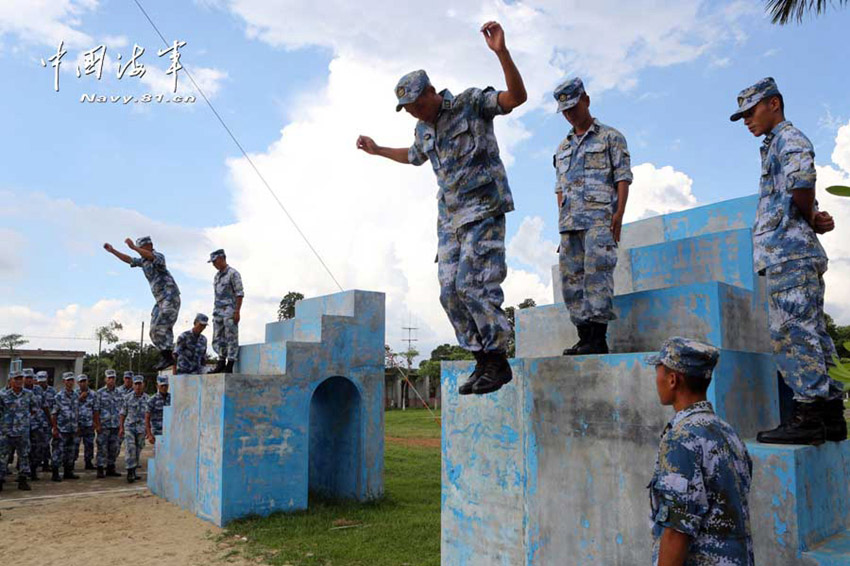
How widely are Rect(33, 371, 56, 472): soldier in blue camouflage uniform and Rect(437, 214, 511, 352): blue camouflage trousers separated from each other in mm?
11148

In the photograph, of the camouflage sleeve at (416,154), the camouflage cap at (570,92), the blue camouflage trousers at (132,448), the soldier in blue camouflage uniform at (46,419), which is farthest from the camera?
the soldier in blue camouflage uniform at (46,419)

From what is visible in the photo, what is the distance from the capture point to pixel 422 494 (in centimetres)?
938

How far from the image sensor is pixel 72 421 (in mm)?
11922

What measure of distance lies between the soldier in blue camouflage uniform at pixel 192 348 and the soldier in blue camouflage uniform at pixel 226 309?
1.60 m

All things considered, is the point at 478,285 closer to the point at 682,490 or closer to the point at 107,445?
the point at 682,490

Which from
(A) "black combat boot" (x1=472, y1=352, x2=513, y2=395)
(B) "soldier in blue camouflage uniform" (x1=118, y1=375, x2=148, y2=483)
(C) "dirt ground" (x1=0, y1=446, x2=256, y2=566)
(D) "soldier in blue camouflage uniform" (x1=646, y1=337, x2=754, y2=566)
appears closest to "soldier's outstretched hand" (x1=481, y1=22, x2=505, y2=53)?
(A) "black combat boot" (x1=472, y1=352, x2=513, y2=395)

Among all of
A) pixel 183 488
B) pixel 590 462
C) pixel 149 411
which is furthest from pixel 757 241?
pixel 149 411

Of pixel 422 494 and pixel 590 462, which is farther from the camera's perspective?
pixel 422 494

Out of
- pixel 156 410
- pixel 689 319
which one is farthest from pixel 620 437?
pixel 156 410

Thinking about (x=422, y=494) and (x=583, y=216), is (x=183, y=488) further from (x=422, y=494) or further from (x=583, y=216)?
(x=583, y=216)

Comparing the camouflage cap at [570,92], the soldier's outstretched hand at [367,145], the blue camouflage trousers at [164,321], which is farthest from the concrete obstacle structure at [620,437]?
the blue camouflage trousers at [164,321]

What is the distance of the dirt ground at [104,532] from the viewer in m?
6.42

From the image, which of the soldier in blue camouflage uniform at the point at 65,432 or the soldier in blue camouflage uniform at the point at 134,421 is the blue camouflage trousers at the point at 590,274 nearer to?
Result: the soldier in blue camouflage uniform at the point at 134,421

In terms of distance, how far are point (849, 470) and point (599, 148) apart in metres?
2.25
